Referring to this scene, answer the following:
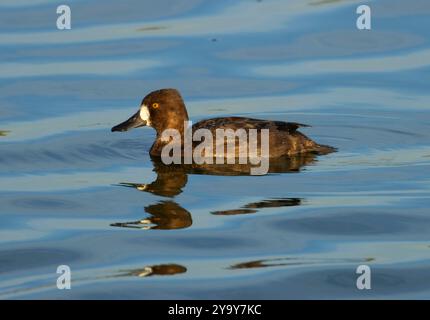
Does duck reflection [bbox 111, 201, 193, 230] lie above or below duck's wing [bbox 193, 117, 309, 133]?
below

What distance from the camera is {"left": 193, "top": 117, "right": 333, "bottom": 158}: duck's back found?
14.1 meters

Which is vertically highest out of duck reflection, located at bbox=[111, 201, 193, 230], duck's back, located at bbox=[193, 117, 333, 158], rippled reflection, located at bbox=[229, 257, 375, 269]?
duck's back, located at bbox=[193, 117, 333, 158]

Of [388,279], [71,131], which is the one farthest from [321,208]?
[71,131]

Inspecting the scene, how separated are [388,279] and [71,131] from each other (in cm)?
588

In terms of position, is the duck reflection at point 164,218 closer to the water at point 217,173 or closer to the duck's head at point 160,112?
the water at point 217,173

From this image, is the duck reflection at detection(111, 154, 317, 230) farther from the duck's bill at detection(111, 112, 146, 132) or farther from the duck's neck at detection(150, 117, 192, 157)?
the duck's bill at detection(111, 112, 146, 132)

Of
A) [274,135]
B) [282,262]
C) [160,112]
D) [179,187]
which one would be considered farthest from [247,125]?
[282,262]

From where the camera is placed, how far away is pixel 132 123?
14.8m

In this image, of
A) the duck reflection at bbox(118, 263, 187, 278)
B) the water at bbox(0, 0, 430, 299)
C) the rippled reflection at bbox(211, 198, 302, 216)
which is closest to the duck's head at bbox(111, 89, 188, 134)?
the water at bbox(0, 0, 430, 299)

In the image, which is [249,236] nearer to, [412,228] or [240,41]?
[412,228]

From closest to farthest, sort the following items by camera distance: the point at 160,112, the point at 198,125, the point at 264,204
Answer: the point at 264,204 < the point at 198,125 < the point at 160,112

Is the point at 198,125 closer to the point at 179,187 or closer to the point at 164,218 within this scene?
the point at 179,187

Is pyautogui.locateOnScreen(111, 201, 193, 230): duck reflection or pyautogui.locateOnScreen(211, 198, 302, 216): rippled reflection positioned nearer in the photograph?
pyautogui.locateOnScreen(111, 201, 193, 230): duck reflection

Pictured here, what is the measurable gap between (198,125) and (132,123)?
829mm
